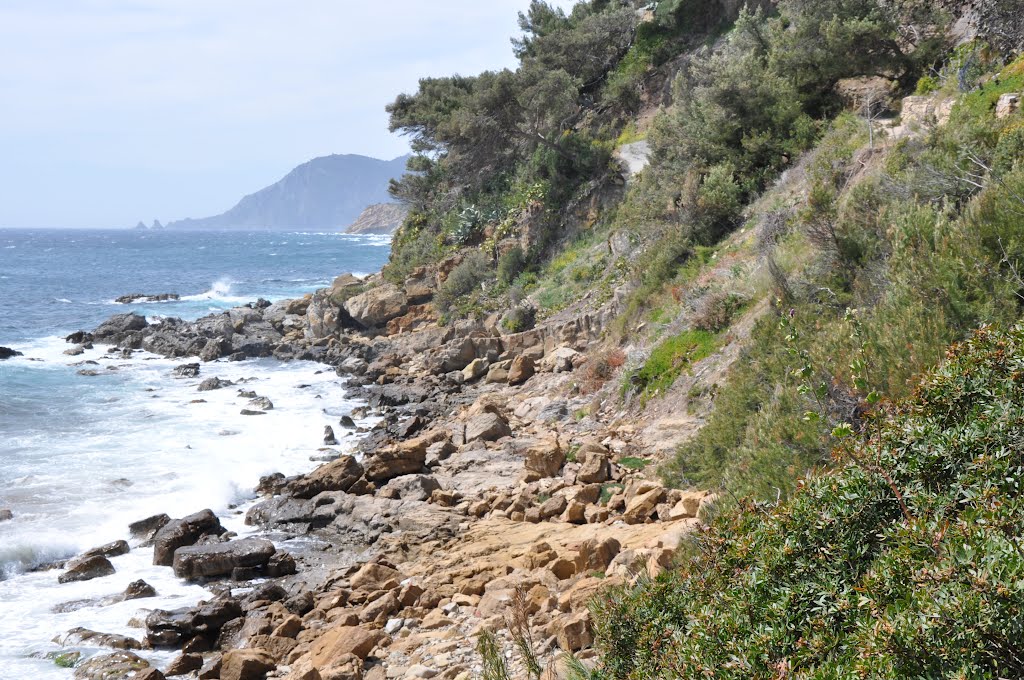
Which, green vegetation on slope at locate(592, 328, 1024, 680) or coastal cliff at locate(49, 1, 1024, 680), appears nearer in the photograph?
green vegetation on slope at locate(592, 328, 1024, 680)

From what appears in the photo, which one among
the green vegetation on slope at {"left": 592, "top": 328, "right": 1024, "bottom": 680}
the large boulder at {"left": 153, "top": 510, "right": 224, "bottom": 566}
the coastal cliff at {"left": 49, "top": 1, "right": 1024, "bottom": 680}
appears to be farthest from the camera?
the large boulder at {"left": 153, "top": 510, "right": 224, "bottom": 566}

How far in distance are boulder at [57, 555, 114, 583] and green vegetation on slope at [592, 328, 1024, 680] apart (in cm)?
999

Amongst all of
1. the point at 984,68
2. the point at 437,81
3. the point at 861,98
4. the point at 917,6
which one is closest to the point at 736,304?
the point at 984,68

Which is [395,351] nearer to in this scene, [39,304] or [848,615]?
[848,615]

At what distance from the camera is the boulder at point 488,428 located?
15.4m

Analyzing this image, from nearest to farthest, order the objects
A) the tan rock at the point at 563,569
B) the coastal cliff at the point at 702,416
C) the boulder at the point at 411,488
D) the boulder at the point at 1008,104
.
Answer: the coastal cliff at the point at 702,416 < the tan rock at the point at 563,569 < the boulder at the point at 1008,104 < the boulder at the point at 411,488

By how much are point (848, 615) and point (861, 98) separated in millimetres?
16902

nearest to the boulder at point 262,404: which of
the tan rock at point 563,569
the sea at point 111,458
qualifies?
the sea at point 111,458

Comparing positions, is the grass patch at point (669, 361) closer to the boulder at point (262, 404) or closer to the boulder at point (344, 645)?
the boulder at point (344, 645)

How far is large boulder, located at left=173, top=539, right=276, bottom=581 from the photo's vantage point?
1184cm

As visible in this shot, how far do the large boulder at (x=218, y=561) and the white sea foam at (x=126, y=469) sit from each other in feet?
0.82

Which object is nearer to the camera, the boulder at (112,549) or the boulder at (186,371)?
the boulder at (112,549)

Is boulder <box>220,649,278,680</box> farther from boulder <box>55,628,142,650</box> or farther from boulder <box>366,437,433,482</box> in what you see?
boulder <box>366,437,433,482</box>

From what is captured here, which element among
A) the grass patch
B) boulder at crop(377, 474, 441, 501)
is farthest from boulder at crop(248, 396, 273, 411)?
the grass patch
